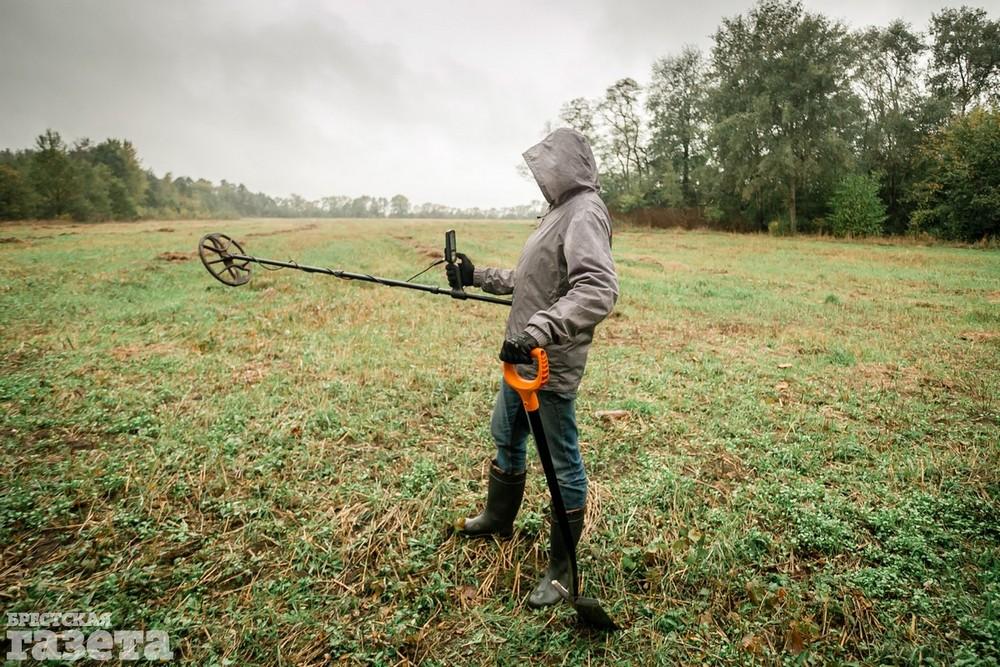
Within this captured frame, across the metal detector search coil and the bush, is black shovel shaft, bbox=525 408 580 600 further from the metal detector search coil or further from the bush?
the bush

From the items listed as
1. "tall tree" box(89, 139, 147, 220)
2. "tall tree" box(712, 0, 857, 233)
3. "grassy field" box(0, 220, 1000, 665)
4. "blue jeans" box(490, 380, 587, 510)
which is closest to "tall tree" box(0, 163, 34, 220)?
"tall tree" box(89, 139, 147, 220)

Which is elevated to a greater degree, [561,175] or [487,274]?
[561,175]

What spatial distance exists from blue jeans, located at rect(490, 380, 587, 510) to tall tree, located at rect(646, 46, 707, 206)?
44021 mm

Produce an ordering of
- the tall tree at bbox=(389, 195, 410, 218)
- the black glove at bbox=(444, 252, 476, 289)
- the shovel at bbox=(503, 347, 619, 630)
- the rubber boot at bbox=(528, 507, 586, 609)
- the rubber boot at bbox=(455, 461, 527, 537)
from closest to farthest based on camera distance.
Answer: the shovel at bbox=(503, 347, 619, 630) → the rubber boot at bbox=(528, 507, 586, 609) → the rubber boot at bbox=(455, 461, 527, 537) → the black glove at bbox=(444, 252, 476, 289) → the tall tree at bbox=(389, 195, 410, 218)

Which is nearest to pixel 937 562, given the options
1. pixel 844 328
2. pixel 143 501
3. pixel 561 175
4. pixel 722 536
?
pixel 722 536

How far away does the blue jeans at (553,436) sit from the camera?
259cm

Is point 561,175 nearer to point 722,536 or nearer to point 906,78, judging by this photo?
point 722,536

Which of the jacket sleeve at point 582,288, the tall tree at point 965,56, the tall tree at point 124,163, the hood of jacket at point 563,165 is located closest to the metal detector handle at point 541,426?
the jacket sleeve at point 582,288

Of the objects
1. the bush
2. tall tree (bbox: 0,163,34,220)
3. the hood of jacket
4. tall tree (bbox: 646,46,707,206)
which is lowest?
the hood of jacket

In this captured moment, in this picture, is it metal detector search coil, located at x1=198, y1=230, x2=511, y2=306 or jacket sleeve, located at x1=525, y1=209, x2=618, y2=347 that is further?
metal detector search coil, located at x1=198, y1=230, x2=511, y2=306

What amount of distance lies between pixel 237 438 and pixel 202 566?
60.1 inches

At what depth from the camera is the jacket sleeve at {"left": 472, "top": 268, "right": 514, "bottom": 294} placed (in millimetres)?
3230

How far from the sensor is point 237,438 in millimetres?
4219

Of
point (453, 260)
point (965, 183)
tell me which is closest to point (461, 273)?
point (453, 260)
